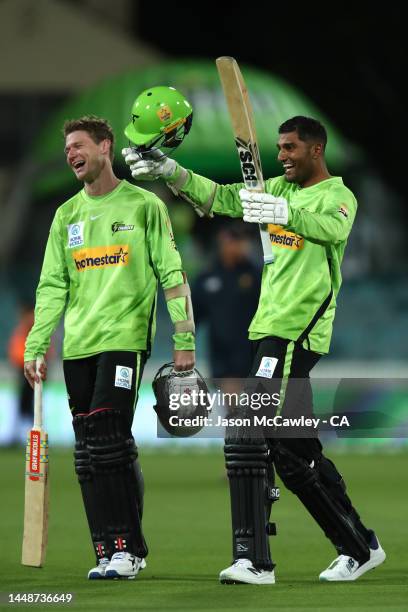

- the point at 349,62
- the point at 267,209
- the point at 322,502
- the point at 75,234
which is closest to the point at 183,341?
the point at 75,234

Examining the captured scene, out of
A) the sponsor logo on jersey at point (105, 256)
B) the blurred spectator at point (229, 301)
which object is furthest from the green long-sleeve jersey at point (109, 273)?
the blurred spectator at point (229, 301)

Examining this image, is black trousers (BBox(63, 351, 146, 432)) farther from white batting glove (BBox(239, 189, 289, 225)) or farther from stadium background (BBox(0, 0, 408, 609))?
stadium background (BBox(0, 0, 408, 609))

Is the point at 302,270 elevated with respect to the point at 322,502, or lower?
elevated

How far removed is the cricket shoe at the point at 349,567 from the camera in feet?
29.0

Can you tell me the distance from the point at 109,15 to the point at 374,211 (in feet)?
31.7

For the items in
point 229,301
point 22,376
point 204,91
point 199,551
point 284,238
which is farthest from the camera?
point 204,91

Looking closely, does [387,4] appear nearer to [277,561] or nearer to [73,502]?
[73,502]

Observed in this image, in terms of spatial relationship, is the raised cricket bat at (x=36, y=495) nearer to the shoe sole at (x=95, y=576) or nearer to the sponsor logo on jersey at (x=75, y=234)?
the shoe sole at (x=95, y=576)

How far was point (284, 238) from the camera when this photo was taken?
8.67 meters

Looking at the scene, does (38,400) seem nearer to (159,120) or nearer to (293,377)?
(293,377)

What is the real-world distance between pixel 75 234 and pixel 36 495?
133 centimetres

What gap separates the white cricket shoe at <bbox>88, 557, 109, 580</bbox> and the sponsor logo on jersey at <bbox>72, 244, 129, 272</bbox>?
1.47 metres

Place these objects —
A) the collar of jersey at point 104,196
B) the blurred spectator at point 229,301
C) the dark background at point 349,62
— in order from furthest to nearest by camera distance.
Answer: the dark background at point 349,62 < the blurred spectator at point 229,301 < the collar of jersey at point 104,196

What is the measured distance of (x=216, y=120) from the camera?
34.1 metres
